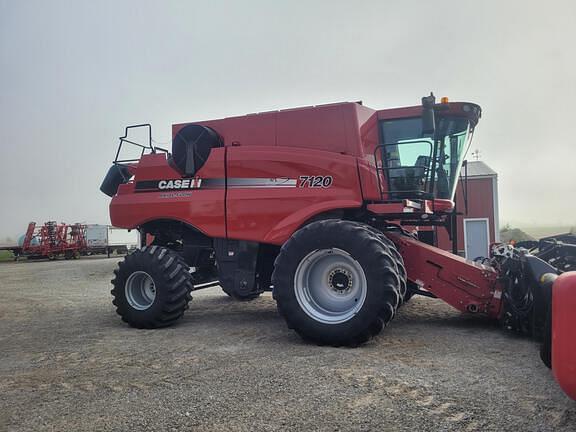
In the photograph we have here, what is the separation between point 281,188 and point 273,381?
3306 mm

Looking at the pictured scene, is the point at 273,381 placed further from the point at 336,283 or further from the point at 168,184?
the point at 168,184

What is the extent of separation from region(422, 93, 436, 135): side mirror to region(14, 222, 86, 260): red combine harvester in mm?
33616

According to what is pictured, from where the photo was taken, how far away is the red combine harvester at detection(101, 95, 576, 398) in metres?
5.87

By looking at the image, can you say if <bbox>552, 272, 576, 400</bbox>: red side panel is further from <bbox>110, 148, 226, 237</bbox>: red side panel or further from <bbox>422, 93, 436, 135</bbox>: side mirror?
<bbox>110, 148, 226, 237</bbox>: red side panel

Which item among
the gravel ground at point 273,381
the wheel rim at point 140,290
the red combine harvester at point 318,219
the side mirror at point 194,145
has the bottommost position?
the gravel ground at point 273,381

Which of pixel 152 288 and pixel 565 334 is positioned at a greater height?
pixel 565 334

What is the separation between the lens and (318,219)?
686 centimetres

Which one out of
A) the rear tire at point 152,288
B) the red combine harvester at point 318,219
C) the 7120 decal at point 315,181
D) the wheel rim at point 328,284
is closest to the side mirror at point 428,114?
the red combine harvester at point 318,219

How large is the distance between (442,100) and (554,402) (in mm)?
4395

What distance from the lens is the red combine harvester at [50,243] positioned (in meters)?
34.2

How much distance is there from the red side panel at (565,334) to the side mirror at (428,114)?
3.27 meters

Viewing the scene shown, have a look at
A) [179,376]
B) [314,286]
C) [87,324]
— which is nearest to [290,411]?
[179,376]

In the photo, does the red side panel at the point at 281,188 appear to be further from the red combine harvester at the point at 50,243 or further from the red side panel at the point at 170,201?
the red combine harvester at the point at 50,243

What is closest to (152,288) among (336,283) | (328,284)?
(328,284)
